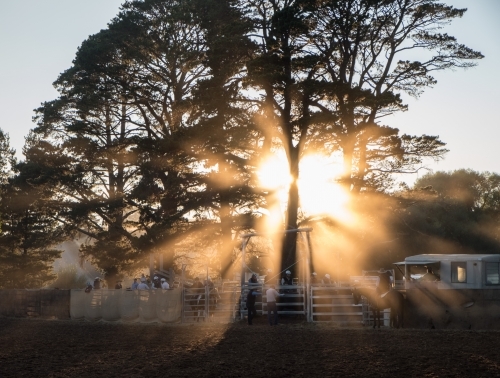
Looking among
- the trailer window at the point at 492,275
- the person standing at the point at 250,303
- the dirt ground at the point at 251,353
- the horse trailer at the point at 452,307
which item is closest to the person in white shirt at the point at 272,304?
the person standing at the point at 250,303

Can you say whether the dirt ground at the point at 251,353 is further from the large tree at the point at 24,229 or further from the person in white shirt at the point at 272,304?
the large tree at the point at 24,229

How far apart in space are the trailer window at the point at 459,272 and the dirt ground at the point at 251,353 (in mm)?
8348

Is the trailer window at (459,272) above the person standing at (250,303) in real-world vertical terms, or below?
above

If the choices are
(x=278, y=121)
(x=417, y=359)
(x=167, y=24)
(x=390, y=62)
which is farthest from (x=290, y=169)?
(x=417, y=359)

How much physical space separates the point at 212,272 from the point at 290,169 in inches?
588

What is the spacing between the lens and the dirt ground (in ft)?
53.3

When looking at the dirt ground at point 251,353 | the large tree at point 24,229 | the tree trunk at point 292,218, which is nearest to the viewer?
the dirt ground at point 251,353

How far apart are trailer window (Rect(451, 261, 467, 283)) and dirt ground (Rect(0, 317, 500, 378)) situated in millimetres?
8348

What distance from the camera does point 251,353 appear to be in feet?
64.0

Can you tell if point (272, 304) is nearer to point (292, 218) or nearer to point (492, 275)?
point (292, 218)

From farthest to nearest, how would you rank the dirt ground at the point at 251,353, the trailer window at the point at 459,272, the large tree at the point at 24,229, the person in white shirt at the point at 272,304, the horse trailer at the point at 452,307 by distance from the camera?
the large tree at the point at 24,229, the trailer window at the point at 459,272, the person in white shirt at the point at 272,304, the horse trailer at the point at 452,307, the dirt ground at the point at 251,353

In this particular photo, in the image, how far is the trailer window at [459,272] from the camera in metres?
33.2

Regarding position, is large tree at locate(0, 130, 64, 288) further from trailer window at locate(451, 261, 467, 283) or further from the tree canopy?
trailer window at locate(451, 261, 467, 283)

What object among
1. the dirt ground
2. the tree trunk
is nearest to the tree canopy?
the tree trunk
